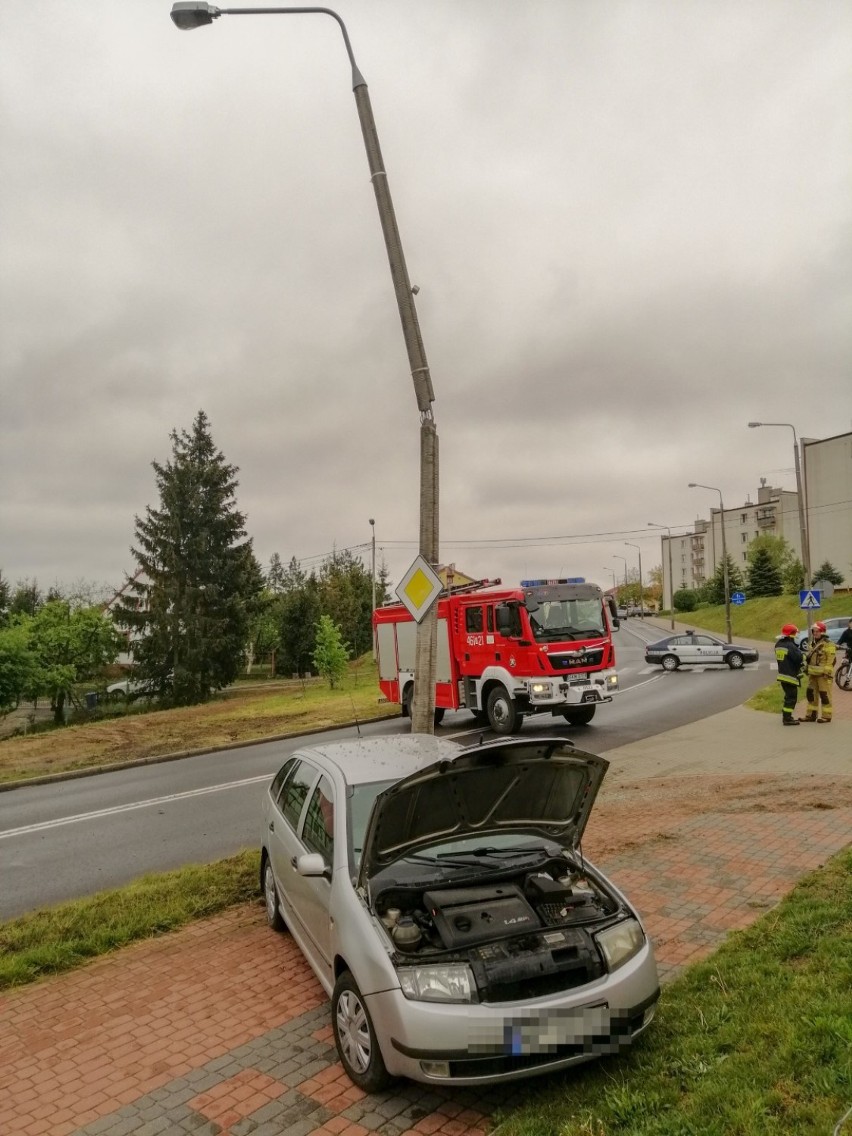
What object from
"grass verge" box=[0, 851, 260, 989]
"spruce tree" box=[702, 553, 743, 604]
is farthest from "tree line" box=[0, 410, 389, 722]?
"spruce tree" box=[702, 553, 743, 604]

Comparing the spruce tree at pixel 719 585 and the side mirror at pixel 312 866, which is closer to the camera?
the side mirror at pixel 312 866

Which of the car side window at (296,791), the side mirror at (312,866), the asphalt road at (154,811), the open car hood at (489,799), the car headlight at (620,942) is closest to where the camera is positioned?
the car headlight at (620,942)

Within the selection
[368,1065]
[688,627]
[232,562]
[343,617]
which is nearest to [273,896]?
[368,1065]

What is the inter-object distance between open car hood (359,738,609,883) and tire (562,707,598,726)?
40.7ft

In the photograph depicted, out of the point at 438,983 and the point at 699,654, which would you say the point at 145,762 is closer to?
the point at 438,983

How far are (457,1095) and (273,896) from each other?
253 centimetres

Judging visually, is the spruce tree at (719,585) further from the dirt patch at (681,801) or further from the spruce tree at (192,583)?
the dirt patch at (681,801)

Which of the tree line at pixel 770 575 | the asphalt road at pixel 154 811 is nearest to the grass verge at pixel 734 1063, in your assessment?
the asphalt road at pixel 154 811

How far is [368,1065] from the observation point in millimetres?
3662

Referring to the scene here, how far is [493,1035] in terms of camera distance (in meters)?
3.37

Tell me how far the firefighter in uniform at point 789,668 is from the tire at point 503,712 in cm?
475

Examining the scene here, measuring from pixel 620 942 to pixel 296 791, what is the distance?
8.43 ft

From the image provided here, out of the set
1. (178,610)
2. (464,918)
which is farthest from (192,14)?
(178,610)

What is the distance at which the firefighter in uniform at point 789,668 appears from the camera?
14.2 m
